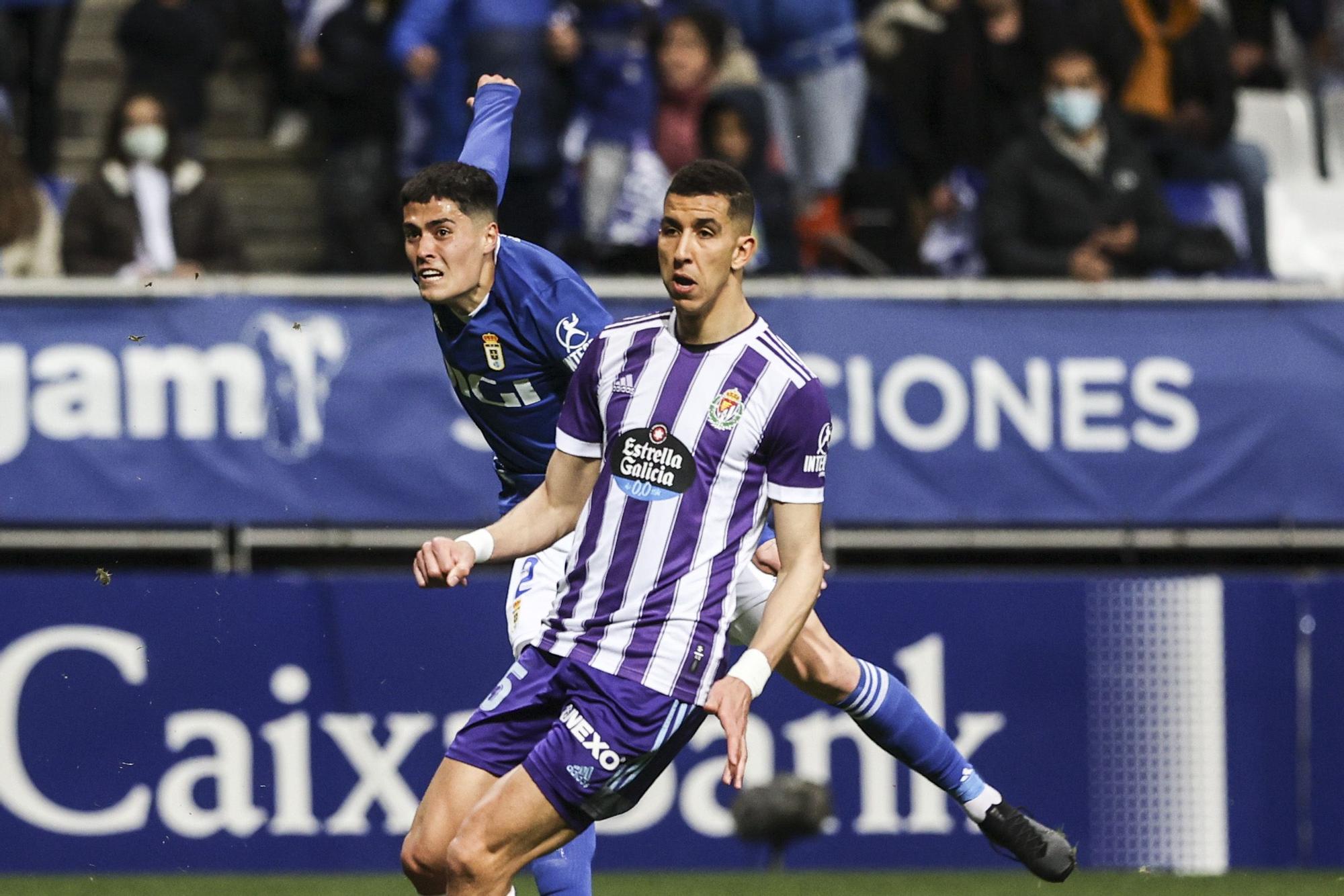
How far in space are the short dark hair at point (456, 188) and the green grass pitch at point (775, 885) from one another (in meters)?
3.58

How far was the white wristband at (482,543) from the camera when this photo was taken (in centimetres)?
595

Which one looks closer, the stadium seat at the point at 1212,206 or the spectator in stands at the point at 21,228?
the spectator in stands at the point at 21,228

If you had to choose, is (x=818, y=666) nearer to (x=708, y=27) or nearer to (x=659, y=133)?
(x=659, y=133)

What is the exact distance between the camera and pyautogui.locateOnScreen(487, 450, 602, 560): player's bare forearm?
611 cm

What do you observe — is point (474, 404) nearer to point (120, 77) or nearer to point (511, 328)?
point (511, 328)

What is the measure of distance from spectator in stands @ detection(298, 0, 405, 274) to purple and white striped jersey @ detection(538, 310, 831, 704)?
5.55 metres

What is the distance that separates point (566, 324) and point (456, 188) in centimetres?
50

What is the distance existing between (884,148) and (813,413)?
6.63 metres

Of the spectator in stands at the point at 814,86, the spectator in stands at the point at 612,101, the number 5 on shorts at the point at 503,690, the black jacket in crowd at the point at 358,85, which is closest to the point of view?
the number 5 on shorts at the point at 503,690

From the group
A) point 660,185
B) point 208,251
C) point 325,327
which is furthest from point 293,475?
point 660,185

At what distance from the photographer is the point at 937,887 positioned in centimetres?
943

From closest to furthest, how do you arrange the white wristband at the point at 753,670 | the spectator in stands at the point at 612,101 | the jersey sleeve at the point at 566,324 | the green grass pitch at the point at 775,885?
the white wristband at the point at 753,670 < the jersey sleeve at the point at 566,324 < the green grass pitch at the point at 775,885 < the spectator in stands at the point at 612,101

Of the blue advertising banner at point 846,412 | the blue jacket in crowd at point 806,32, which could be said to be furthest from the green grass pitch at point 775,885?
the blue jacket in crowd at point 806,32

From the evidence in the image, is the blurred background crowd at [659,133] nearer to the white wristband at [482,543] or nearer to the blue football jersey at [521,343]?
the blue football jersey at [521,343]
